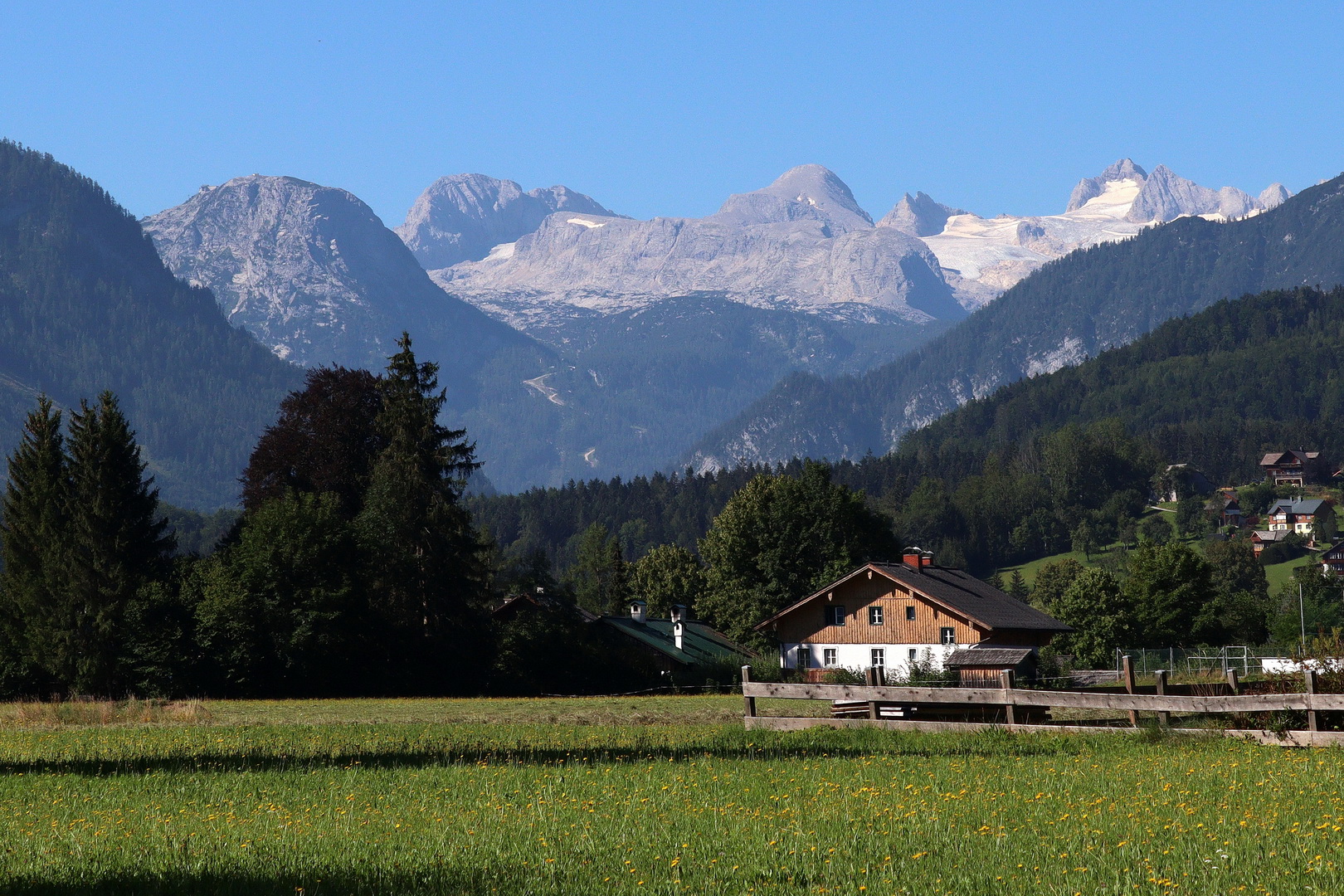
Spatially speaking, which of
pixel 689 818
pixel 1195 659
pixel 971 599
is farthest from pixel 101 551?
pixel 1195 659

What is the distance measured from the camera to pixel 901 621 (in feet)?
264

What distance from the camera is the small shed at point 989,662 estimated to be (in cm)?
6341

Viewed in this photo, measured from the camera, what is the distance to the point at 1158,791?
15.0 metres

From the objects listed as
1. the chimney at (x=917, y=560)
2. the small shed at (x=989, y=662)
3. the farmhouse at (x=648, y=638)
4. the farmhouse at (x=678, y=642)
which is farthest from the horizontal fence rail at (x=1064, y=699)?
the chimney at (x=917, y=560)

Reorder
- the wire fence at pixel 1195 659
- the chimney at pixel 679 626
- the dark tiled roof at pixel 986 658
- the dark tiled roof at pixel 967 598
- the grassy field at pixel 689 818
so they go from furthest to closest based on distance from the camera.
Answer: the chimney at pixel 679 626 → the dark tiled roof at pixel 967 598 → the wire fence at pixel 1195 659 → the dark tiled roof at pixel 986 658 → the grassy field at pixel 689 818

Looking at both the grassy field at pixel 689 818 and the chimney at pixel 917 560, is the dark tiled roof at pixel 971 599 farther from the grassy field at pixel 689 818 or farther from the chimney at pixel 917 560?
the grassy field at pixel 689 818

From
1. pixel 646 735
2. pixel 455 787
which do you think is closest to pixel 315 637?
pixel 646 735

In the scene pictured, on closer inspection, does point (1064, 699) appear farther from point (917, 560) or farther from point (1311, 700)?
point (917, 560)

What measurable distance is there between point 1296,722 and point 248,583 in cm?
4862

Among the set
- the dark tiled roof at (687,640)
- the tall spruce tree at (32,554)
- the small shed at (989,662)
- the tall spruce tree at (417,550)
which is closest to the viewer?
the tall spruce tree at (32,554)

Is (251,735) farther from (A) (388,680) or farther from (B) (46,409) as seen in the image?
(B) (46,409)

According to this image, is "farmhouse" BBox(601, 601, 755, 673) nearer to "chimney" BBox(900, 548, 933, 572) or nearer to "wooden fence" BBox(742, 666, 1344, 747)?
"chimney" BBox(900, 548, 933, 572)

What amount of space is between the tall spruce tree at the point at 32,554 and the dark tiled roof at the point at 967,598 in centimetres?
4210

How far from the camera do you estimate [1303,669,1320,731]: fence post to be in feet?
65.7
